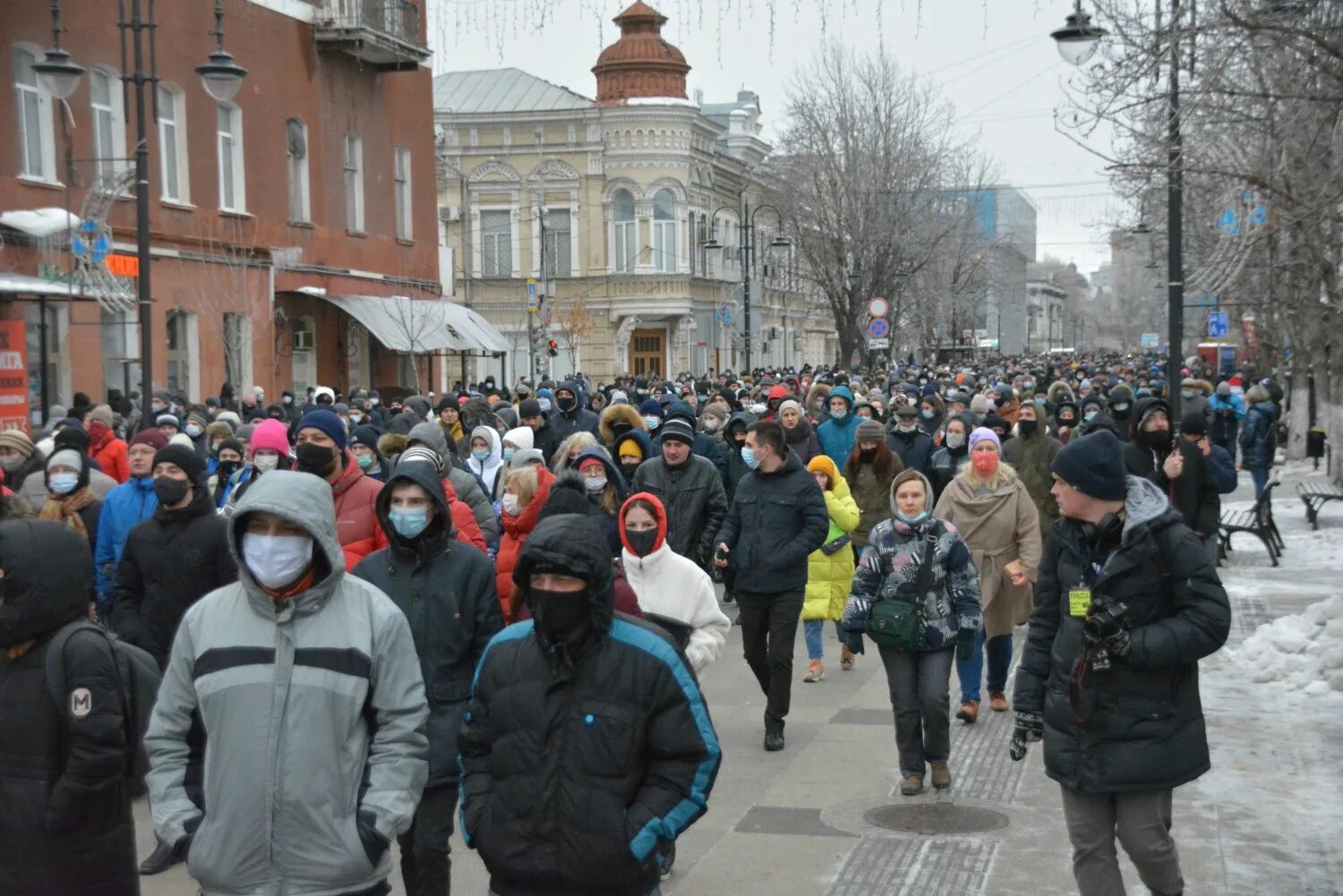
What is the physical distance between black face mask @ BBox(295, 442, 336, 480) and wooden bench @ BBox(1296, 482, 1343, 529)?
1403cm

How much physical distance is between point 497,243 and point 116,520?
172 ft

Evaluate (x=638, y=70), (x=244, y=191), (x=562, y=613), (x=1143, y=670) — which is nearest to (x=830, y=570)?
(x=1143, y=670)

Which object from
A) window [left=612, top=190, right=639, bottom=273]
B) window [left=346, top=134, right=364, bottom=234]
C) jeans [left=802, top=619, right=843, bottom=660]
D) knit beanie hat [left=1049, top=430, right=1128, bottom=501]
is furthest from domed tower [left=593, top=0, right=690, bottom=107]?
knit beanie hat [left=1049, top=430, right=1128, bottom=501]

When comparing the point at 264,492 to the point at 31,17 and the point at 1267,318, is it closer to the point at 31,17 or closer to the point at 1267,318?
the point at 31,17

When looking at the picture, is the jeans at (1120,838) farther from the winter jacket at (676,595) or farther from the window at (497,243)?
the window at (497,243)

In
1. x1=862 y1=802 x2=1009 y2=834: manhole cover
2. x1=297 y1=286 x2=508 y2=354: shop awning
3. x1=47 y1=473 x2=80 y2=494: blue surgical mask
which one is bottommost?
x1=862 y1=802 x2=1009 y2=834: manhole cover

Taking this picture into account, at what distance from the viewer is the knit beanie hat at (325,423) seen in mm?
7637

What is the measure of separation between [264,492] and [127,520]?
15.1ft

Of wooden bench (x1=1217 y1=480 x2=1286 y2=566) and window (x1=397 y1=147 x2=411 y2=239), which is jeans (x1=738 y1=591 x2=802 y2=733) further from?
window (x1=397 y1=147 x2=411 y2=239)

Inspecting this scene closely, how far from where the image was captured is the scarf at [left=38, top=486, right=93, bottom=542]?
882 cm

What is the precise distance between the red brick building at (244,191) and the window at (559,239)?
21.2 meters

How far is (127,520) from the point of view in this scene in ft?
27.8

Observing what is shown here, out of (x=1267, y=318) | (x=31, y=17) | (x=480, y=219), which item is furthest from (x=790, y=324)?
(x=31, y=17)

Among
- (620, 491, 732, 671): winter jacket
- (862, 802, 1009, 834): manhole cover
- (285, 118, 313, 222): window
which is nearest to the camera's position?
(620, 491, 732, 671): winter jacket
